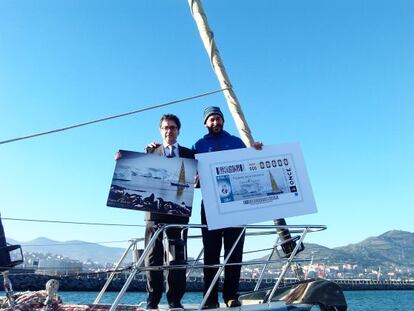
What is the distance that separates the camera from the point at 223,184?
19.1 ft

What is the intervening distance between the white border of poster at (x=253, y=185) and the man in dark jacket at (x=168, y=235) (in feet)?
1.34

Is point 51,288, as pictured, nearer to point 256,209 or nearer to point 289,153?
point 256,209

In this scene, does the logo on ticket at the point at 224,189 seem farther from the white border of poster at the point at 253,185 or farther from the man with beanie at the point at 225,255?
the man with beanie at the point at 225,255

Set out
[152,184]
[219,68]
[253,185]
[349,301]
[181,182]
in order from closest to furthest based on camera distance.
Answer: [152,184], [181,182], [253,185], [219,68], [349,301]

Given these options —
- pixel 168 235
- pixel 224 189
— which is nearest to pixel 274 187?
pixel 224 189

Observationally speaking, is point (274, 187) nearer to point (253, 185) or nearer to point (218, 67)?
point (253, 185)

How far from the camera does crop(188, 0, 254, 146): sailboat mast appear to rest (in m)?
6.84

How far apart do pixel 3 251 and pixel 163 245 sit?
1742 millimetres

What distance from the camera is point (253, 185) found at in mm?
5898

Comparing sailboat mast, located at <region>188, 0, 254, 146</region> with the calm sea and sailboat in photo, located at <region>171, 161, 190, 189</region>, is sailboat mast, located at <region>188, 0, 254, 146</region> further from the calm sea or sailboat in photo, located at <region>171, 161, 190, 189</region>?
the calm sea

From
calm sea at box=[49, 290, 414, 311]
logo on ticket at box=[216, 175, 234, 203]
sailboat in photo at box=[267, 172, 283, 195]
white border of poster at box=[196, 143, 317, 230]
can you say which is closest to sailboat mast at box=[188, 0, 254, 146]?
white border of poster at box=[196, 143, 317, 230]

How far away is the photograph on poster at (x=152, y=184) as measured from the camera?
207 inches

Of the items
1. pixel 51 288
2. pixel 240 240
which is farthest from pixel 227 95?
pixel 51 288

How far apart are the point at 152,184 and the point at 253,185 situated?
1.27 m
